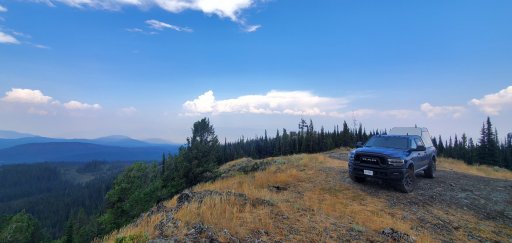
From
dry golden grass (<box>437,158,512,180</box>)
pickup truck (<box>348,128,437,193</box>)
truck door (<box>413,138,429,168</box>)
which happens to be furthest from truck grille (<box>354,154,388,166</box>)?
dry golden grass (<box>437,158,512,180</box>)

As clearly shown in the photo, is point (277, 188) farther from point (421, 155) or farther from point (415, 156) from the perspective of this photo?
point (421, 155)

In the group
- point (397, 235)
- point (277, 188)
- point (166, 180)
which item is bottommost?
point (166, 180)

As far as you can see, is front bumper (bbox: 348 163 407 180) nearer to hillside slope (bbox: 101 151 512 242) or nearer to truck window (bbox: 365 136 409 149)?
hillside slope (bbox: 101 151 512 242)

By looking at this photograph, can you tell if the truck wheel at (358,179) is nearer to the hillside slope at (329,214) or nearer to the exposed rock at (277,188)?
the hillside slope at (329,214)

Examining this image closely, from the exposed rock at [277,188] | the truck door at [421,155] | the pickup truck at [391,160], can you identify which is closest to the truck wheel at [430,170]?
the truck door at [421,155]

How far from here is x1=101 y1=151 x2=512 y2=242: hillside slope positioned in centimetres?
635

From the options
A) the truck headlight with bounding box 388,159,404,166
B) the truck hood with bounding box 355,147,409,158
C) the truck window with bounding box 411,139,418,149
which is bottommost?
the truck headlight with bounding box 388,159,404,166

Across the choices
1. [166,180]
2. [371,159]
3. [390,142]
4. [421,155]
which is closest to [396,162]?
[371,159]

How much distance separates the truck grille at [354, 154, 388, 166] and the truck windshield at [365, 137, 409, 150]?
1.29m

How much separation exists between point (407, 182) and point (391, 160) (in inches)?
68.2

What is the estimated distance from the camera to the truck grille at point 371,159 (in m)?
12.2

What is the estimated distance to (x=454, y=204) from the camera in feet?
38.4

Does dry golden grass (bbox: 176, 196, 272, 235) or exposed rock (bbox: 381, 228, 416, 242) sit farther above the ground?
dry golden grass (bbox: 176, 196, 272, 235)

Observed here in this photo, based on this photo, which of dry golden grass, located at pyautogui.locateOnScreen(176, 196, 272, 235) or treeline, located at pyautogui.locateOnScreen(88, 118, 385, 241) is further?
treeline, located at pyautogui.locateOnScreen(88, 118, 385, 241)
